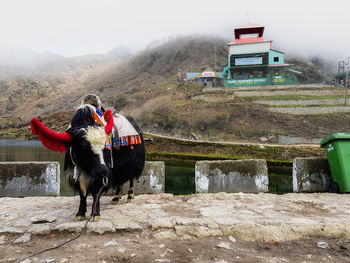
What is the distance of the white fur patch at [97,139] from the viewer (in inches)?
128

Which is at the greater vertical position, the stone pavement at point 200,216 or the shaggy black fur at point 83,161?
the shaggy black fur at point 83,161

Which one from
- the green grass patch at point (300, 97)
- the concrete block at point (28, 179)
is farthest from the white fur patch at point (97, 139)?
the green grass patch at point (300, 97)

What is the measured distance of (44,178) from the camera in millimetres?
5363

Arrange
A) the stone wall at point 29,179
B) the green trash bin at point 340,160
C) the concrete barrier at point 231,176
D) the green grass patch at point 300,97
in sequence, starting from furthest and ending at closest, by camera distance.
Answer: the green grass patch at point 300,97 → the concrete barrier at point 231,176 → the stone wall at point 29,179 → the green trash bin at point 340,160

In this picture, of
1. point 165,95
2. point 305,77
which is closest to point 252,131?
point 165,95

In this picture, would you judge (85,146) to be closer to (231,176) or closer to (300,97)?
(231,176)

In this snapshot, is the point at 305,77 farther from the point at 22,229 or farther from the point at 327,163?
the point at 22,229

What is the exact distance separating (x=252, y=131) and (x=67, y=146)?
25152 millimetres

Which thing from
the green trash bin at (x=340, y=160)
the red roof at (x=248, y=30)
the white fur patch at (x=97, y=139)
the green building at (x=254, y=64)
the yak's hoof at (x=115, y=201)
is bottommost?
the yak's hoof at (x=115, y=201)

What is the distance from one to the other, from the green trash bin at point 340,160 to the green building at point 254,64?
114 ft

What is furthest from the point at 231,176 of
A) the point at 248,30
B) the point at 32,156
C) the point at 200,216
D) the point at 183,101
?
the point at 248,30

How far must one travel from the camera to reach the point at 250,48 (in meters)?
38.2

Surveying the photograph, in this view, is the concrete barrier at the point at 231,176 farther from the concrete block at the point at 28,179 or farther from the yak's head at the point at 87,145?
the concrete block at the point at 28,179

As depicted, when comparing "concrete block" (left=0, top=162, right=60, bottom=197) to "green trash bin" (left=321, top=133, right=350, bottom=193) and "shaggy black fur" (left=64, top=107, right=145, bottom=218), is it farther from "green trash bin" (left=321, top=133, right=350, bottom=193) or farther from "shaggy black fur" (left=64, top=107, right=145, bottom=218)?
"green trash bin" (left=321, top=133, right=350, bottom=193)
